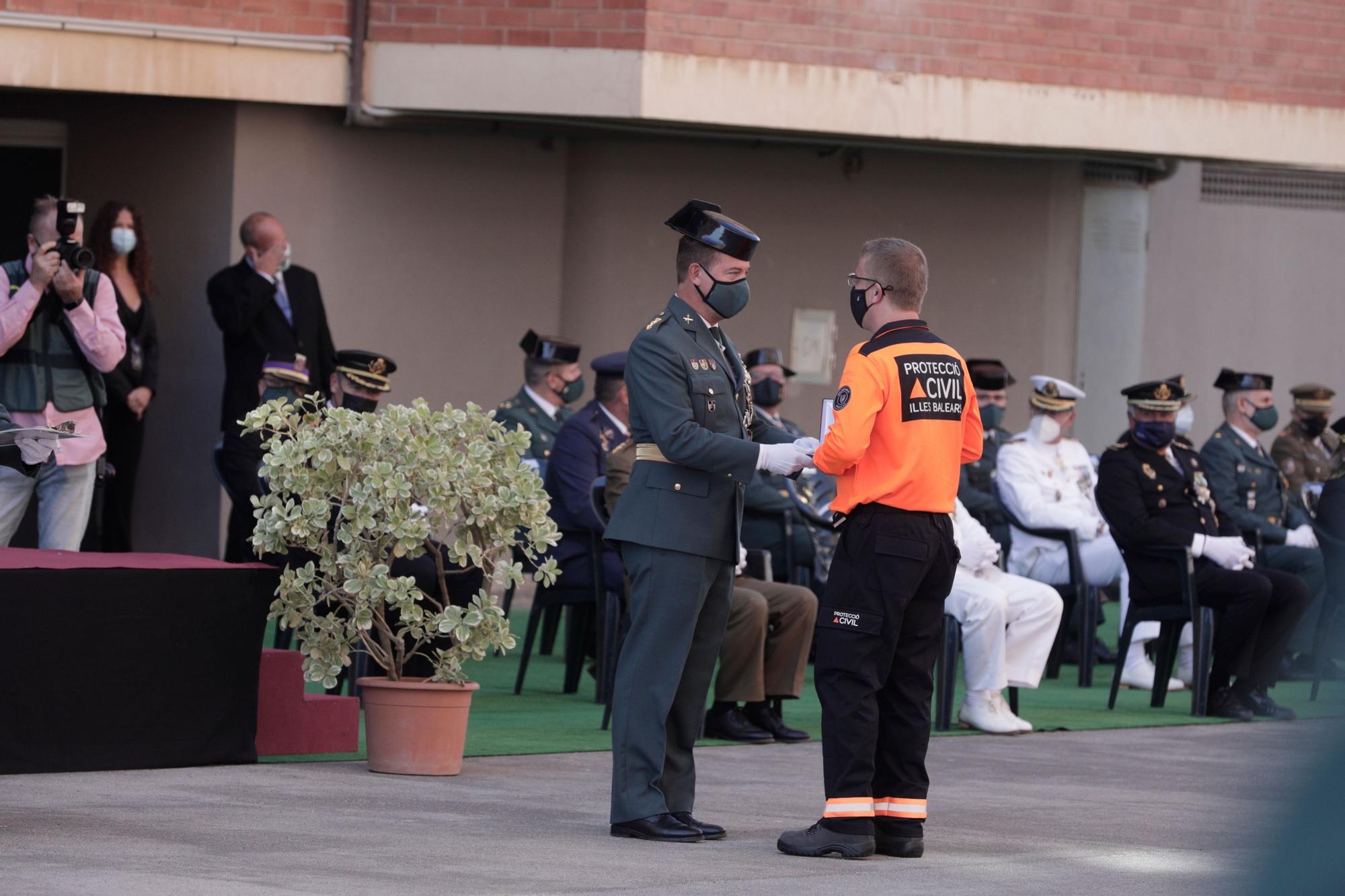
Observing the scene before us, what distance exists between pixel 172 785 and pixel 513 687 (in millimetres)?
3515

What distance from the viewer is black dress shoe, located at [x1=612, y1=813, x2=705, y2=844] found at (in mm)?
6301

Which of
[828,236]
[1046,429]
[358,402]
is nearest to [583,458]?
[358,402]

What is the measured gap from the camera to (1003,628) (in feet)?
30.8

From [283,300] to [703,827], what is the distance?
6.04 m

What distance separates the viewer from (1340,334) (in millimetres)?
17766

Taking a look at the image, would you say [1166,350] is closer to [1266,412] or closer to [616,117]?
[1266,412]

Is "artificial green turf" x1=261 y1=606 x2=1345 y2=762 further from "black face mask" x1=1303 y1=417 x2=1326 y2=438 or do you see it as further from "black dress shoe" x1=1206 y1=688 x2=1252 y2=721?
"black face mask" x1=1303 y1=417 x2=1326 y2=438

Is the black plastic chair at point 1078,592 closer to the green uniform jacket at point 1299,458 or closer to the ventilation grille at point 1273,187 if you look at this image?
the green uniform jacket at point 1299,458

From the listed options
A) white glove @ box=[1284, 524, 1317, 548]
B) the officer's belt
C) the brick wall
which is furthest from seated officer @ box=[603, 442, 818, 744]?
the brick wall

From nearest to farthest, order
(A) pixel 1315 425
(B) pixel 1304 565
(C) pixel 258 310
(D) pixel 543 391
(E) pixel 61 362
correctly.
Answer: (E) pixel 61 362 → (D) pixel 543 391 → (C) pixel 258 310 → (B) pixel 1304 565 → (A) pixel 1315 425

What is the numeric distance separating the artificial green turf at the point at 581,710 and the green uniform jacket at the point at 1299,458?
6.44ft

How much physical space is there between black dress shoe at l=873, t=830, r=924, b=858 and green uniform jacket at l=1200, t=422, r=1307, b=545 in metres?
5.96

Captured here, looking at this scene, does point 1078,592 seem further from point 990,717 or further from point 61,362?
point 61,362

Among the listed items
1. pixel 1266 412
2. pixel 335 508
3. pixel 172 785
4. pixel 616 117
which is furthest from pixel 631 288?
pixel 172 785
